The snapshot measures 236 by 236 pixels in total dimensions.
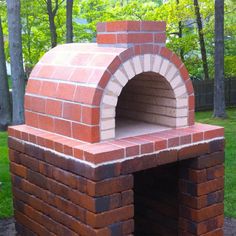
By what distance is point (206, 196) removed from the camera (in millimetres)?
3779

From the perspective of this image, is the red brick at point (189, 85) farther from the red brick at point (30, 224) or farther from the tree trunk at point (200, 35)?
the tree trunk at point (200, 35)

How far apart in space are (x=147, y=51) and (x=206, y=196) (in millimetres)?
1350

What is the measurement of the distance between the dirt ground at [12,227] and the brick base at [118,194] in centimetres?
39

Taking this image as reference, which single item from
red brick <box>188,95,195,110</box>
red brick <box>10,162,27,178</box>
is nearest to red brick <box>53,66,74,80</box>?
red brick <box>10,162,27,178</box>

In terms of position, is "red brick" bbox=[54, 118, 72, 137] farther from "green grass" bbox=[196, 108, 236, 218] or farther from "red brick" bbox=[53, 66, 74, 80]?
"green grass" bbox=[196, 108, 236, 218]

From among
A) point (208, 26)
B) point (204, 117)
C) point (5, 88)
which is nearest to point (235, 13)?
point (208, 26)

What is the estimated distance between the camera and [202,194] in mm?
3746

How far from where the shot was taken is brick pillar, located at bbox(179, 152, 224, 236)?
12.2 ft

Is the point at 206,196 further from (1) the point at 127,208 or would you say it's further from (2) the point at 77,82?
(2) the point at 77,82

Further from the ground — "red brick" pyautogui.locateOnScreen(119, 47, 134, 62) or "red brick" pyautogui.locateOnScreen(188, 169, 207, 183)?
"red brick" pyautogui.locateOnScreen(119, 47, 134, 62)

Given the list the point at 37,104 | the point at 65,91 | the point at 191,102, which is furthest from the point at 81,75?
the point at 191,102

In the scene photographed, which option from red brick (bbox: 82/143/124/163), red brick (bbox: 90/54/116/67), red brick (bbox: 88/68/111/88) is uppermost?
red brick (bbox: 90/54/116/67)

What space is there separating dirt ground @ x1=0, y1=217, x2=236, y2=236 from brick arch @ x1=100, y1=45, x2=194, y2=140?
160cm

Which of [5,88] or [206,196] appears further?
[5,88]
